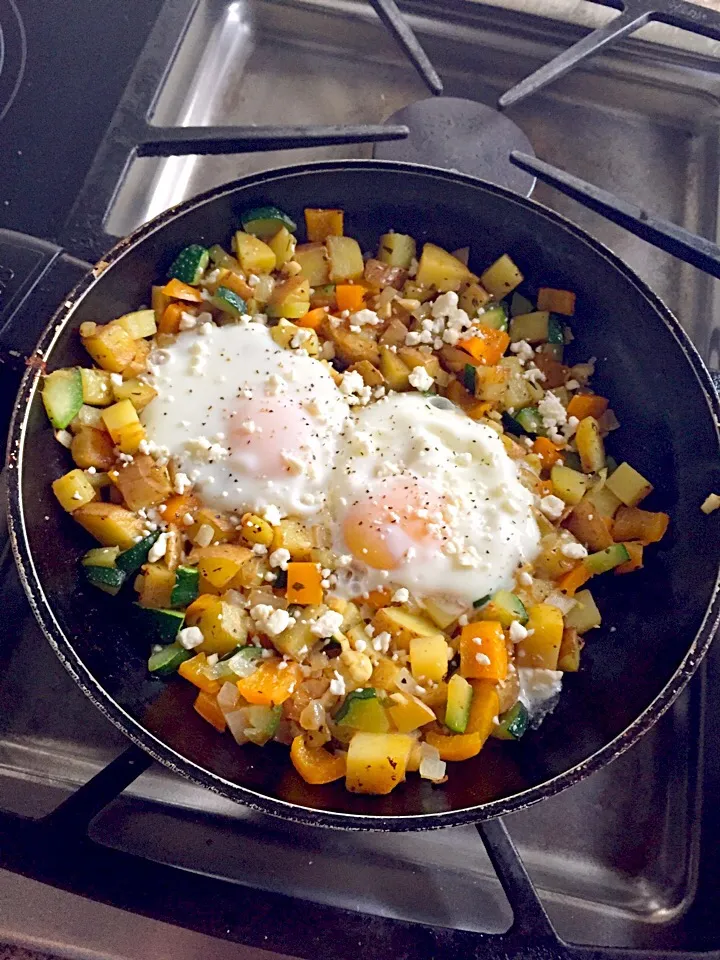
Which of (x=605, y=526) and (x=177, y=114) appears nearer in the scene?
(x=605, y=526)

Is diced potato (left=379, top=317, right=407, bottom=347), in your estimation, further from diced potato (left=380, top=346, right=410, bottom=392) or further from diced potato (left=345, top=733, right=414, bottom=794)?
diced potato (left=345, top=733, right=414, bottom=794)

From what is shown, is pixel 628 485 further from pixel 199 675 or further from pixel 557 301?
pixel 199 675

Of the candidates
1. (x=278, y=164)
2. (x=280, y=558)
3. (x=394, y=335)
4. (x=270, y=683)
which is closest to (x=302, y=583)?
(x=280, y=558)

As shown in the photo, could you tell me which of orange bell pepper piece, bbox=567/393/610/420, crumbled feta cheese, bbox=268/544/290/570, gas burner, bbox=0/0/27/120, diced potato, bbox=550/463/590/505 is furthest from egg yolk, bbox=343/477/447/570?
gas burner, bbox=0/0/27/120

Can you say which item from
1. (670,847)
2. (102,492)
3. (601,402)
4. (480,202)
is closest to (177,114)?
(480,202)

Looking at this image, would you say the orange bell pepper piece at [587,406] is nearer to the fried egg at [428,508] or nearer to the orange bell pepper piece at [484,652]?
the fried egg at [428,508]

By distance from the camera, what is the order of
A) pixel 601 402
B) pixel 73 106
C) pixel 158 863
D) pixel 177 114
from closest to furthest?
pixel 158 863, pixel 601 402, pixel 73 106, pixel 177 114

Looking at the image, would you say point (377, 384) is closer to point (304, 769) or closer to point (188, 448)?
point (188, 448)
